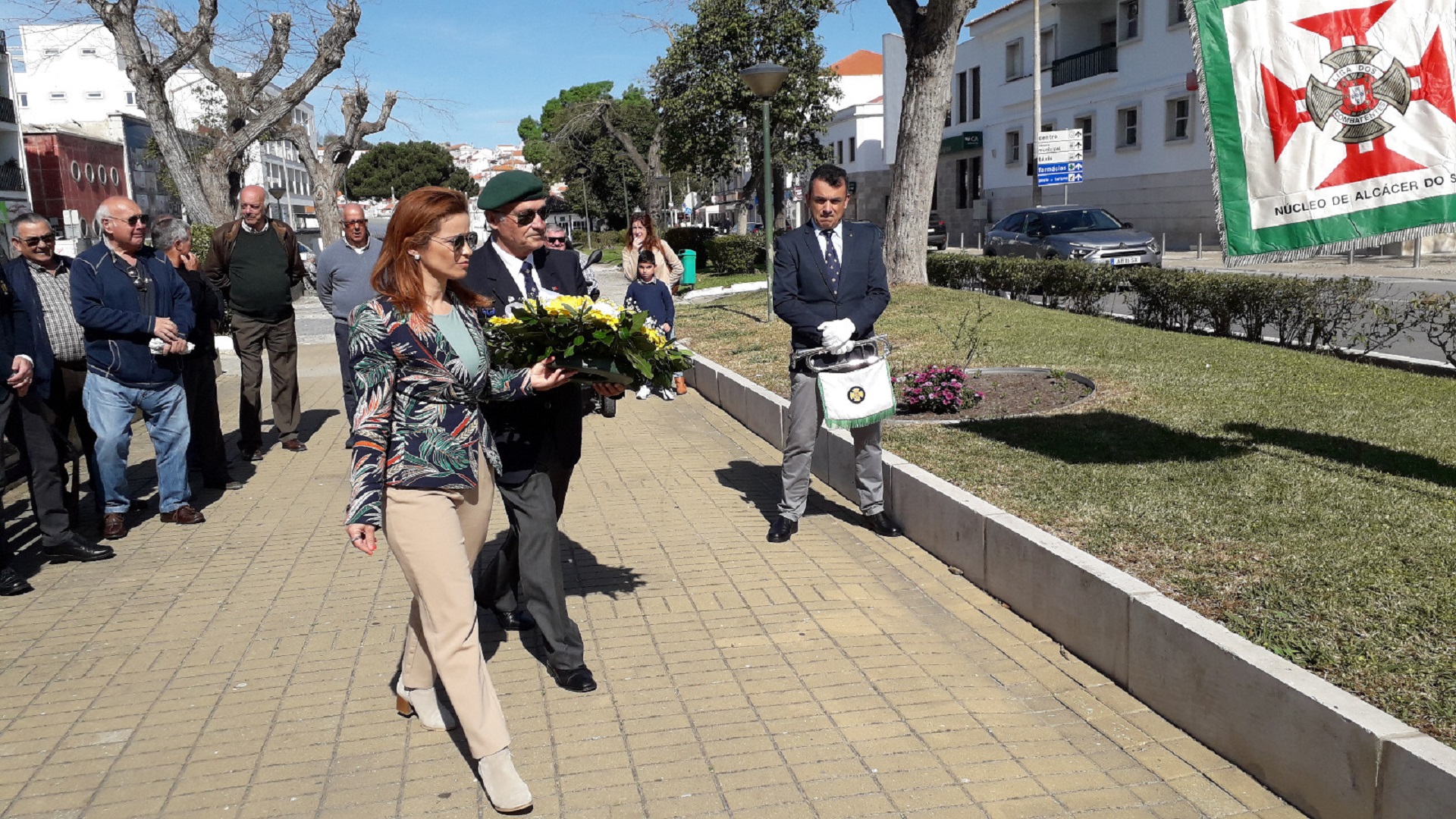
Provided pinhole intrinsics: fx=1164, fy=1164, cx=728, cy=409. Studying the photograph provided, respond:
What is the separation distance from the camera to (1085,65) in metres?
40.8

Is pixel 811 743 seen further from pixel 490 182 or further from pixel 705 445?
pixel 705 445

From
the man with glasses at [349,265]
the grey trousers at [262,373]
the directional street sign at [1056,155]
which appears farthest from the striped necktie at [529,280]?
the directional street sign at [1056,155]

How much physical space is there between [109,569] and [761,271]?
2624 centimetres

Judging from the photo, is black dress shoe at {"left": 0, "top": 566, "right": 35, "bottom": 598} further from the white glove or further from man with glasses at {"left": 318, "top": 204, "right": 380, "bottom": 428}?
the white glove

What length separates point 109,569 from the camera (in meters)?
6.29

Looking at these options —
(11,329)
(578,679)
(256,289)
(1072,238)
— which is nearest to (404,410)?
(578,679)

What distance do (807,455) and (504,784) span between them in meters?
3.26

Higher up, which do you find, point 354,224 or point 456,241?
point 354,224

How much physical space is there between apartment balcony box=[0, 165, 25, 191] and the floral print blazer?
173 feet

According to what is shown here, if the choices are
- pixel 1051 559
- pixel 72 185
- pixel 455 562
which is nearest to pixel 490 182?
pixel 455 562

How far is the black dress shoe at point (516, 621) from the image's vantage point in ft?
16.9

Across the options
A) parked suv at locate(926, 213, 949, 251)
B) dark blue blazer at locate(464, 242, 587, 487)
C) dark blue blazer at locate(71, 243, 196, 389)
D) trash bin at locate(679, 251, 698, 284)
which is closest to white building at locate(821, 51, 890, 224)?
parked suv at locate(926, 213, 949, 251)

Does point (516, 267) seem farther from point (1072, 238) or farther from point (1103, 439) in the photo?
point (1072, 238)

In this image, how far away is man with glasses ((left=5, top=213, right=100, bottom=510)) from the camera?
6.20 meters
